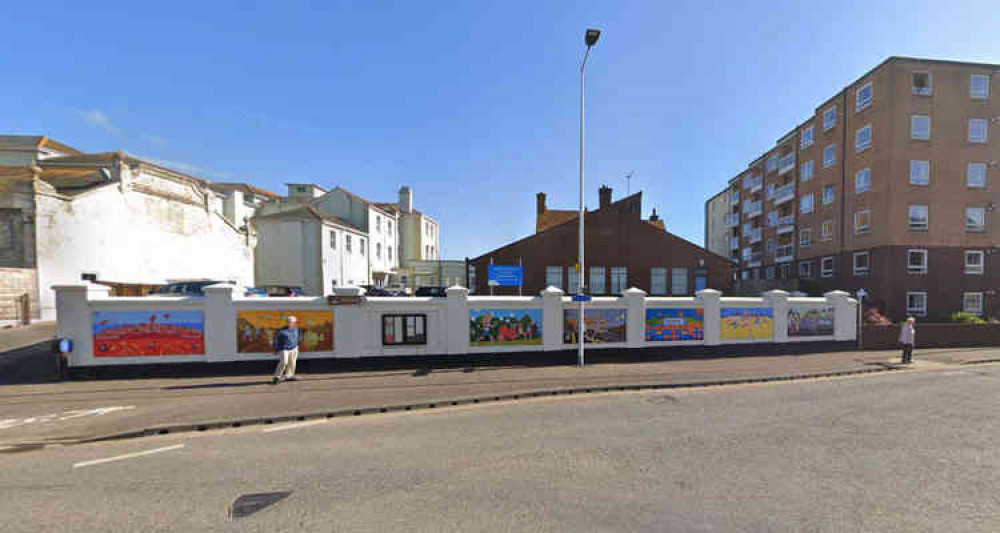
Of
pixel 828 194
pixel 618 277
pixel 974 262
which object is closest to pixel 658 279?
pixel 618 277

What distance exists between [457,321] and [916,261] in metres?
31.0

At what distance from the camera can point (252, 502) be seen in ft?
13.5

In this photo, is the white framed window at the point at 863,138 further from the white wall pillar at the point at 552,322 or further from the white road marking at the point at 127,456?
the white road marking at the point at 127,456

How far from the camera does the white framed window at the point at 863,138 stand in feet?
81.3

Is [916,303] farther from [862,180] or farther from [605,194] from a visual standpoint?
[605,194]

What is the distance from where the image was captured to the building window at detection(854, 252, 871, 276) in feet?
80.1

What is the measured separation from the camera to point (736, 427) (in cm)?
642

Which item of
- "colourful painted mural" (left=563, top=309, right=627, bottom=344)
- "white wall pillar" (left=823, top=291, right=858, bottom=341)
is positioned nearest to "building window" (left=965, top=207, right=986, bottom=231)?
"white wall pillar" (left=823, top=291, right=858, bottom=341)

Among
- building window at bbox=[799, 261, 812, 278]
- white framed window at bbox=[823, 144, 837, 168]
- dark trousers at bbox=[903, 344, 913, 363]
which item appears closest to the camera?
dark trousers at bbox=[903, 344, 913, 363]

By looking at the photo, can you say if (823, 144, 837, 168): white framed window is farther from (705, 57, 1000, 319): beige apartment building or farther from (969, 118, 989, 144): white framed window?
(969, 118, 989, 144): white framed window

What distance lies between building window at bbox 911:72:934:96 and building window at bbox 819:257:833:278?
12.0 meters

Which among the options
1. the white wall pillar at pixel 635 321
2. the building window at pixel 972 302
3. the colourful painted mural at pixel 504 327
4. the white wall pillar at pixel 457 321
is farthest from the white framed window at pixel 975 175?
the white wall pillar at pixel 457 321

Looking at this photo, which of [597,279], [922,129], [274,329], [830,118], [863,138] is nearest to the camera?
[274,329]

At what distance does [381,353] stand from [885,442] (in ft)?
36.8
